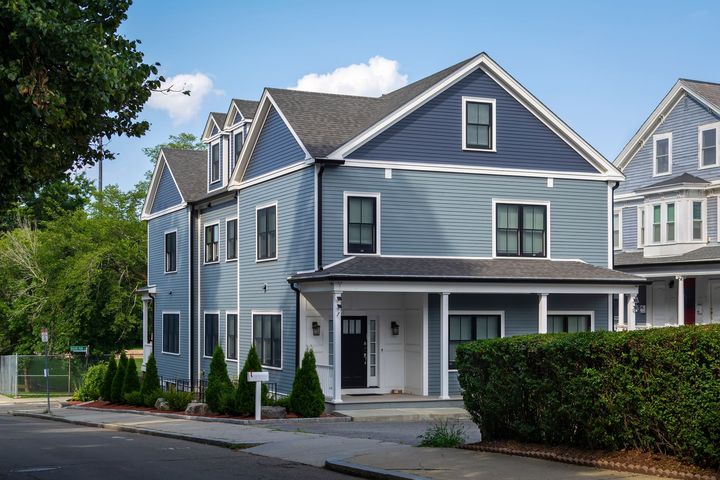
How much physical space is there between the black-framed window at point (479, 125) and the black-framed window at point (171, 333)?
615 inches

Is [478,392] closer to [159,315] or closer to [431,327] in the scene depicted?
[431,327]

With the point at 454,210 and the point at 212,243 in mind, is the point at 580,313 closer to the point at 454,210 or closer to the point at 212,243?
the point at 454,210

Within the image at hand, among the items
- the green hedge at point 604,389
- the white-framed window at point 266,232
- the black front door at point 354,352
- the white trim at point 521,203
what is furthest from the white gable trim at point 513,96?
the green hedge at point 604,389

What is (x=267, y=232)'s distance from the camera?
104 feet

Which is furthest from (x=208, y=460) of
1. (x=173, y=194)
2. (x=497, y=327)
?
(x=173, y=194)

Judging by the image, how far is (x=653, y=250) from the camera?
138 feet

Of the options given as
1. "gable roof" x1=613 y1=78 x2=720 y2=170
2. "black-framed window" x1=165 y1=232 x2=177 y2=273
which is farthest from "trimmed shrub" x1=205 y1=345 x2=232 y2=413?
"gable roof" x1=613 y1=78 x2=720 y2=170

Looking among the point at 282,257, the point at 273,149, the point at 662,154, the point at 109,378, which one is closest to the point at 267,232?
the point at 282,257

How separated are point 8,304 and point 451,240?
112ft

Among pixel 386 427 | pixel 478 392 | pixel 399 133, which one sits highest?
pixel 399 133

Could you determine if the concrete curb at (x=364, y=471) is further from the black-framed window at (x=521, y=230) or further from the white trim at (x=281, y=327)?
the black-framed window at (x=521, y=230)

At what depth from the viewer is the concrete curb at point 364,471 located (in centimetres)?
1355

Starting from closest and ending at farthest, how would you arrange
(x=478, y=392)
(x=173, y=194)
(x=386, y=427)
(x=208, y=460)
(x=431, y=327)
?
(x=478, y=392)
(x=208, y=460)
(x=386, y=427)
(x=431, y=327)
(x=173, y=194)

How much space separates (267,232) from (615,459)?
19784 millimetres
